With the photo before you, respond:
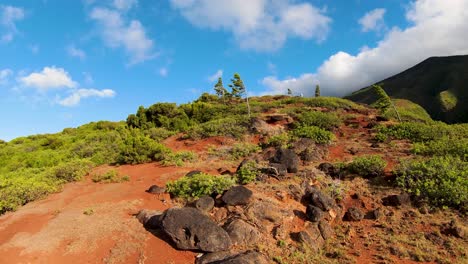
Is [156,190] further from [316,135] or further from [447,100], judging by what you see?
[447,100]

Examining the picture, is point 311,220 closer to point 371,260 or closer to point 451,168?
point 371,260

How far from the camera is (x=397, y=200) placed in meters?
9.50

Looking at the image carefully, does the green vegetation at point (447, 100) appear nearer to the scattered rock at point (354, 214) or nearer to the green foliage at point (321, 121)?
the green foliage at point (321, 121)

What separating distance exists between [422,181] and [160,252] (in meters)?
9.07

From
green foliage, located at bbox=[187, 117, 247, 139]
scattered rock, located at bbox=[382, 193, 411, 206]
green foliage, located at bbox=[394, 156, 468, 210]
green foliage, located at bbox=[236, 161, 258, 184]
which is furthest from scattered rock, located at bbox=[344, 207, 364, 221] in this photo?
green foliage, located at bbox=[187, 117, 247, 139]

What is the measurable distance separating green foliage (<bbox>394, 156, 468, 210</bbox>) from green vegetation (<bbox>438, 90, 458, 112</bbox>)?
89.0 meters

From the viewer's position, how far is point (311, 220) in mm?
8898

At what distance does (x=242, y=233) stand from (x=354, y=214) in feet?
12.9

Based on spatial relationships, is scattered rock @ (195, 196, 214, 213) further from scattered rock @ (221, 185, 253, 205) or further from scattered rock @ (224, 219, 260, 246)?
scattered rock @ (224, 219, 260, 246)

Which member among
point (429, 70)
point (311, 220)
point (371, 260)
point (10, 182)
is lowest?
point (371, 260)

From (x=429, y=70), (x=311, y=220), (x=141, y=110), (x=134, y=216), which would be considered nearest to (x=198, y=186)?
(x=134, y=216)

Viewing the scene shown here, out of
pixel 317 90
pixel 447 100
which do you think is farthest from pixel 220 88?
pixel 447 100

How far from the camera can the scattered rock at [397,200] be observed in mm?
9438

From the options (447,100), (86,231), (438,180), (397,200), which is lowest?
(397,200)
